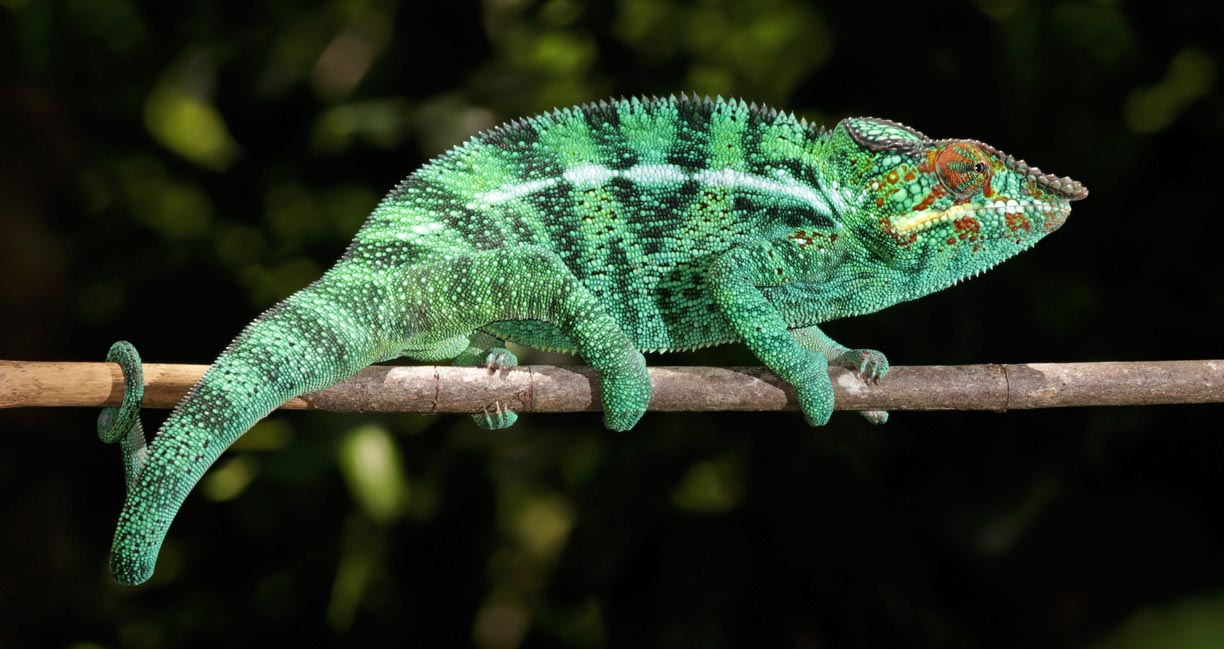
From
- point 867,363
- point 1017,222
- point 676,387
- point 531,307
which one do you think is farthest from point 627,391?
point 1017,222

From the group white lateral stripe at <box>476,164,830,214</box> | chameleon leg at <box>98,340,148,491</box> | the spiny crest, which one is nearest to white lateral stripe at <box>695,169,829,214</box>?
white lateral stripe at <box>476,164,830,214</box>

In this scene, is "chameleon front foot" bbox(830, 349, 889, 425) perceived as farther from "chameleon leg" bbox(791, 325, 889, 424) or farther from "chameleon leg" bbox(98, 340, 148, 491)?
"chameleon leg" bbox(98, 340, 148, 491)

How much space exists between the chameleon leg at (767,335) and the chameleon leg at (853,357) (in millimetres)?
72

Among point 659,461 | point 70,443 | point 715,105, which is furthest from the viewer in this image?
point 659,461

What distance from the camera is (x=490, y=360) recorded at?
1.94 m

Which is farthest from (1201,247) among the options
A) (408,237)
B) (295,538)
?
(295,538)

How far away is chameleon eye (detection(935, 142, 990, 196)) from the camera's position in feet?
6.57

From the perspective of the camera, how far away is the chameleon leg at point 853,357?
205cm

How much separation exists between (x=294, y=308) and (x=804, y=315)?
101 centimetres

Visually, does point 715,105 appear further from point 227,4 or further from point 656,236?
point 227,4

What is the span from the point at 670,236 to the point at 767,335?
0.91 ft

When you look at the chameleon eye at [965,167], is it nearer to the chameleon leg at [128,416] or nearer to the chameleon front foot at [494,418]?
the chameleon front foot at [494,418]

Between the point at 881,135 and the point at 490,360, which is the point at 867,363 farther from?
the point at 490,360

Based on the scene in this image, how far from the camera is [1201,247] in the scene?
3.09 meters
